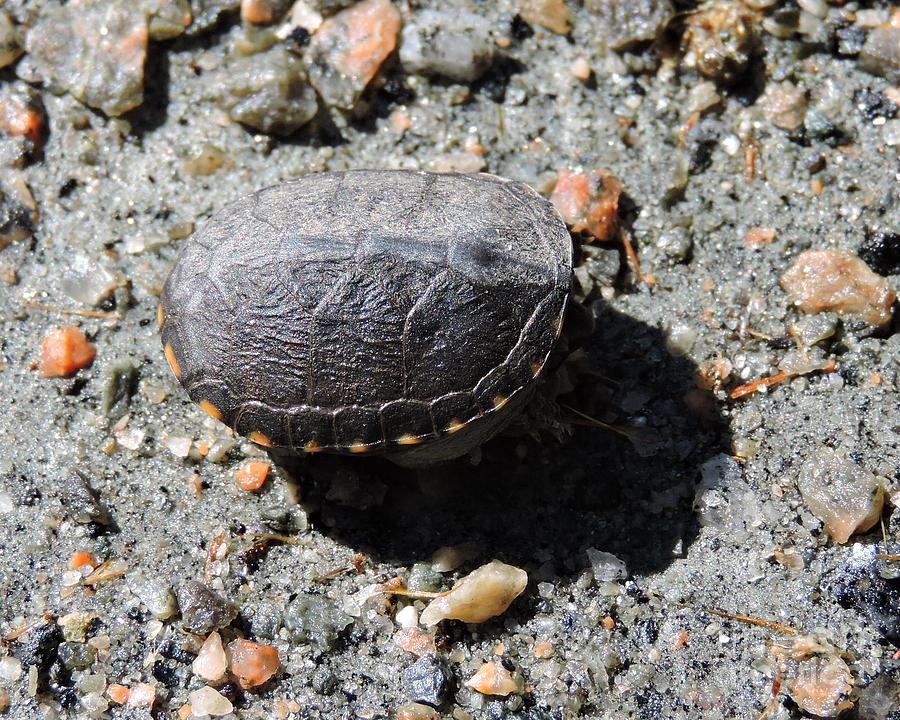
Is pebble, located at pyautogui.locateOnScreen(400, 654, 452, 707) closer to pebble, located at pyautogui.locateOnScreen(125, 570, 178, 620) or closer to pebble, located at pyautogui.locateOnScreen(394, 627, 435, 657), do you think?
pebble, located at pyautogui.locateOnScreen(394, 627, 435, 657)

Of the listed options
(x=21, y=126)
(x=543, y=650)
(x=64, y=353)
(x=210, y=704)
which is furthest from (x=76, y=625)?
(x=21, y=126)

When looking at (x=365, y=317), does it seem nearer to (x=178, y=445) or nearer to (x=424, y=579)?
(x=424, y=579)

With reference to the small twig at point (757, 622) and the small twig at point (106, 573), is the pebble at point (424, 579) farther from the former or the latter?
the small twig at point (106, 573)

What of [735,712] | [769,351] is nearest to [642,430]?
[769,351]

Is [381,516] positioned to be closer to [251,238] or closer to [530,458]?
[530,458]

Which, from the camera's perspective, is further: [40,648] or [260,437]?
[40,648]

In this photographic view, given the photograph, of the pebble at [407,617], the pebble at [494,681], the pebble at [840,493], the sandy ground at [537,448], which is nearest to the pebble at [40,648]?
the sandy ground at [537,448]
